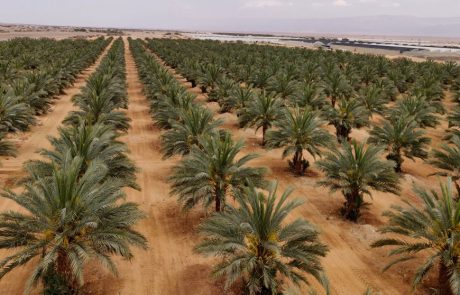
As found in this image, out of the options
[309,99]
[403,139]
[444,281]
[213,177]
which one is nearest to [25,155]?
[213,177]

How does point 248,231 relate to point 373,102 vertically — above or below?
below

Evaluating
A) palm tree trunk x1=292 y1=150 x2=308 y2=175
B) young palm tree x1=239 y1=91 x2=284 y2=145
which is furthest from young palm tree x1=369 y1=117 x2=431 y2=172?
young palm tree x1=239 y1=91 x2=284 y2=145

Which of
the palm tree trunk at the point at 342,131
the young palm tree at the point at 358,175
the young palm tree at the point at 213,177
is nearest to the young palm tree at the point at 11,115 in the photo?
the young palm tree at the point at 213,177

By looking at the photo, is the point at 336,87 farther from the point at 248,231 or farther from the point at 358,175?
the point at 248,231

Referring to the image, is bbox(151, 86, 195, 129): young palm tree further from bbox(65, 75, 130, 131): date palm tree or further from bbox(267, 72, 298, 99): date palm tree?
bbox(267, 72, 298, 99): date palm tree

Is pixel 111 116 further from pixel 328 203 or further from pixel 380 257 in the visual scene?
pixel 380 257

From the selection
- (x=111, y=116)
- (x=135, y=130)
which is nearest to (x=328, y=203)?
(x=111, y=116)
